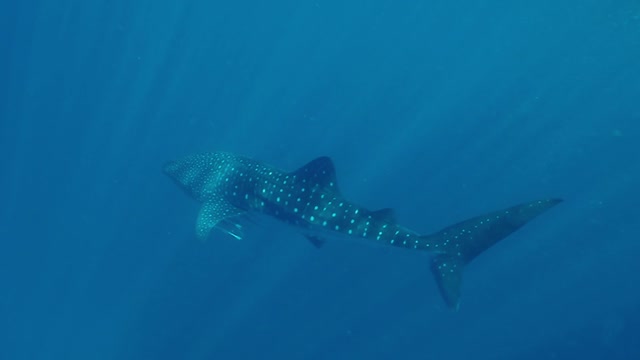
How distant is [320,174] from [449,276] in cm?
209

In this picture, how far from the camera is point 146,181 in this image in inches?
695

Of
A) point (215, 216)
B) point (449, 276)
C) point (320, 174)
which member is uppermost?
point (320, 174)

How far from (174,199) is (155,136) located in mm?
4315

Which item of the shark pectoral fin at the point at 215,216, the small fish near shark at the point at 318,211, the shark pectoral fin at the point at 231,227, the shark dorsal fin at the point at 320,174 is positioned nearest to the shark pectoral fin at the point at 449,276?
the small fish near shark at the point at 318,211

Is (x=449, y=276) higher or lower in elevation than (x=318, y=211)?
lower

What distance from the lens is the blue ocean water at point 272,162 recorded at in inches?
583

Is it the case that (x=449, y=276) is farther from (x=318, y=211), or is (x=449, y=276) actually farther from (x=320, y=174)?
(x=320, y=174)

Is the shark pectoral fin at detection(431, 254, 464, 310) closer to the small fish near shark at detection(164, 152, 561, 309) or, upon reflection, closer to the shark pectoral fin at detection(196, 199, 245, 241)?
the small fish near shark at detection(164, 152, 561, 309)

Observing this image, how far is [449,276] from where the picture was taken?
5949mm

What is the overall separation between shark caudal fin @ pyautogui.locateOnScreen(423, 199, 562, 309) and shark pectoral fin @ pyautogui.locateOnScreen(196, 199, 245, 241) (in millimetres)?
2953

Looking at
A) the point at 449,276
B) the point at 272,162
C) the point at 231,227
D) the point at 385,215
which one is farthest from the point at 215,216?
the point at 272,162

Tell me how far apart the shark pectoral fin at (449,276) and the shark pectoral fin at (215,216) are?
2.94 m

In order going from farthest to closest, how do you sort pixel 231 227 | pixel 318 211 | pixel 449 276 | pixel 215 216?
pixel 231 227
pixel 215 216
pixel 318 211
pixel 449 276

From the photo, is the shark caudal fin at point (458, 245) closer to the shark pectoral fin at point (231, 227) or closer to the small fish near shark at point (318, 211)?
the small fish near shark at point (318, 211)
